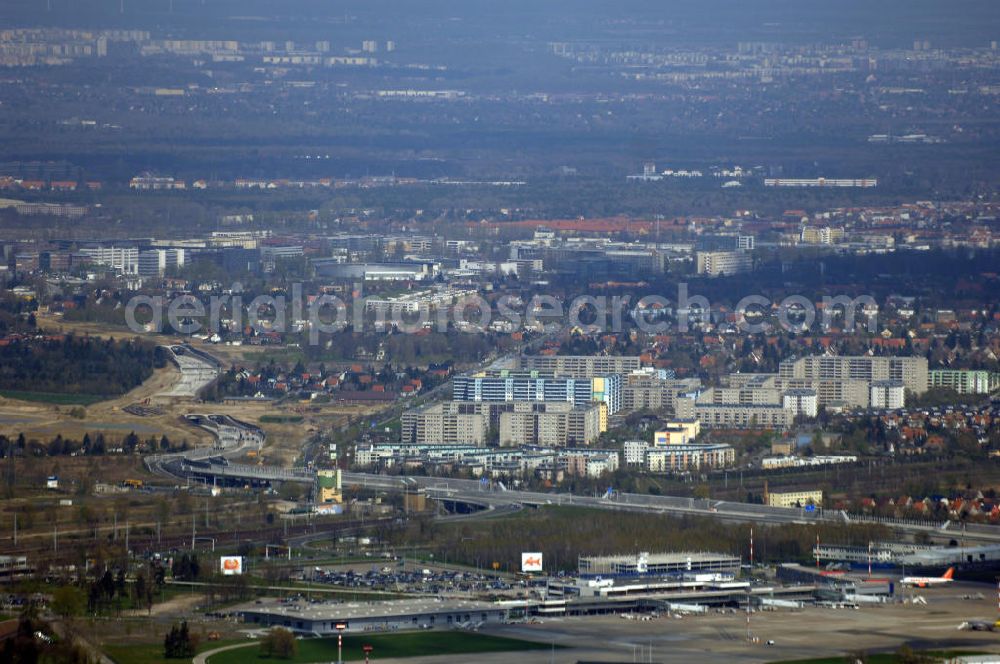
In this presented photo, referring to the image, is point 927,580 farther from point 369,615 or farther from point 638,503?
point 369,615

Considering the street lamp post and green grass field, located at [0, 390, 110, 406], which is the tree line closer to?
green grass field, located at [0, 390, 110, 406]

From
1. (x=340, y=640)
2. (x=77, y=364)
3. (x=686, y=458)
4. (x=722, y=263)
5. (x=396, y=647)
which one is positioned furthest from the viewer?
(x=722, y=263)

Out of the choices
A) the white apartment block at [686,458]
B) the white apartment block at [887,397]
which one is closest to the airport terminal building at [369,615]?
the white apartment block at [686,458]

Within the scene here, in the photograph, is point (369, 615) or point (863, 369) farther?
point (863, 369)

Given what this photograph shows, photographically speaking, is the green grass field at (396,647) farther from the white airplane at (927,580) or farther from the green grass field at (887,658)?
the white airplane at (927,580)

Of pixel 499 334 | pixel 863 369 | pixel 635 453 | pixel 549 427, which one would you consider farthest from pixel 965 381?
pixel 499 334

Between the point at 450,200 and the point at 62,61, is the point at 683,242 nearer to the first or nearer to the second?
the point at 450,200
